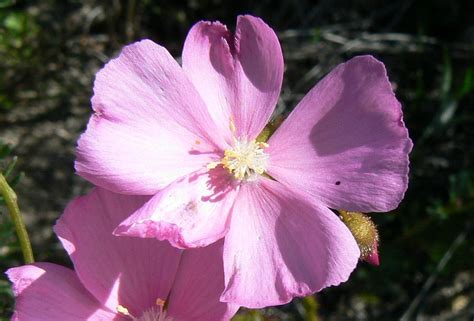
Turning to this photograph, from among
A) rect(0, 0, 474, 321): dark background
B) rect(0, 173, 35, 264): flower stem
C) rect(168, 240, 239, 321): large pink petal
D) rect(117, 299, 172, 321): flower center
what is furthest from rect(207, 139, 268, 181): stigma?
rect(0, 0, 474, 321): dark background

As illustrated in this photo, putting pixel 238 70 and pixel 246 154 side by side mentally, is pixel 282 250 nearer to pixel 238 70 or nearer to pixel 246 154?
pixel 246 154

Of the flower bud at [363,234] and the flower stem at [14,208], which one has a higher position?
the flower stem at [14,208]

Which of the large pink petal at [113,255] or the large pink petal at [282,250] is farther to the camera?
the large pink petal at [113,255]

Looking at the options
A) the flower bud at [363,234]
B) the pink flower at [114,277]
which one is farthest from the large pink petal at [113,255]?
the flower bud at [363,234]

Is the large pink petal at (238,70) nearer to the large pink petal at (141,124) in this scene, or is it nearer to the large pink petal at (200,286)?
the large pink petal at (141,124)

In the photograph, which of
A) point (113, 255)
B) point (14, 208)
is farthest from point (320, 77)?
point (14, 208)
